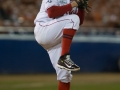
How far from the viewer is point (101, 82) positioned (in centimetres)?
1134

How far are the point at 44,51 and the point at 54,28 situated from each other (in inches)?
299

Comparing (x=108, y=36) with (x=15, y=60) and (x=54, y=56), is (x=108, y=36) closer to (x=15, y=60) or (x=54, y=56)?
(x=15, y=60)

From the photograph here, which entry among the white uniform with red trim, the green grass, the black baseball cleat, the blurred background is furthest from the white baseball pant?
the blurred background

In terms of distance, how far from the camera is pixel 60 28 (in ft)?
18.8

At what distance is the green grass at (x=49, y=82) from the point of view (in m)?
9.93

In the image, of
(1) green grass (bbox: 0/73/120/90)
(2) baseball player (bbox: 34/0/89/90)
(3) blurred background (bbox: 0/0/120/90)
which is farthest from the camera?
(3) blurred background (bbox: 0/0/120/90)

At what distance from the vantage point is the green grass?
9929 millimetres

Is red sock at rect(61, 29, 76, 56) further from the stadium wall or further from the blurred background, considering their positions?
the stadium wall

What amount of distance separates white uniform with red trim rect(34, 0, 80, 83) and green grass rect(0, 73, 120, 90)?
3718 mm

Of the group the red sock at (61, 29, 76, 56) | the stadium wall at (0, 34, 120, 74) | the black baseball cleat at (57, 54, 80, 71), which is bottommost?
the stadium wall at (0, 34, 120, 74)

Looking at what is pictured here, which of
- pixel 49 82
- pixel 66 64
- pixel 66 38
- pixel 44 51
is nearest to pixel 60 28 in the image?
pixel 66 38

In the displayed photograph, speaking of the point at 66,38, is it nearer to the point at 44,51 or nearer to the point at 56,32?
the point at 56,32

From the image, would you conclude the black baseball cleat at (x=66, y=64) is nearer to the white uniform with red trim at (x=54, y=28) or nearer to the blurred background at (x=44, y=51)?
the white uniform with red trim at (x=54, y=28)

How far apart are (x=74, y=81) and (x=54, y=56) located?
222 inches
